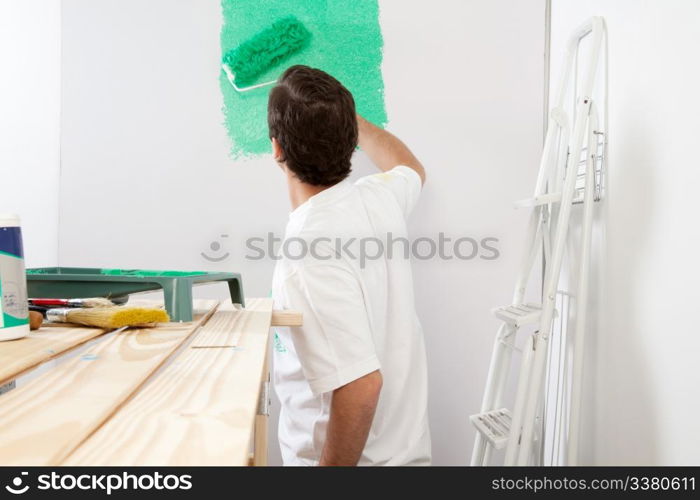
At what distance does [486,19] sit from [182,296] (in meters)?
1.32

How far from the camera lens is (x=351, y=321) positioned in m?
1.07

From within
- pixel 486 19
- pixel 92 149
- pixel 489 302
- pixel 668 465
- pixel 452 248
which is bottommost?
pixel 668 465

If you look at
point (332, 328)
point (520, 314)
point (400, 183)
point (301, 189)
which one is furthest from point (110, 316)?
point (520, 314)

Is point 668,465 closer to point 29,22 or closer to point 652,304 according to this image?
point 652,304

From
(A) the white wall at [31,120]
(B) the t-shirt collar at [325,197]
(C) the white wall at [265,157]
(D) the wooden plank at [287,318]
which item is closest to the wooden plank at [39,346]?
(D) the wooden plank at [287,318]

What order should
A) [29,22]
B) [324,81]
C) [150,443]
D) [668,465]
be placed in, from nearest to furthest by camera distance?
[150,443] → [668,465] → [324,81] → [29,22]

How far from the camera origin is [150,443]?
1.14 ft

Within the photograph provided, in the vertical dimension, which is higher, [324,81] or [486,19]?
[486,19]

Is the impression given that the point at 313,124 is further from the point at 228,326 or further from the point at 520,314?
the point at 520,314

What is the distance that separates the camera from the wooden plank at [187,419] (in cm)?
33

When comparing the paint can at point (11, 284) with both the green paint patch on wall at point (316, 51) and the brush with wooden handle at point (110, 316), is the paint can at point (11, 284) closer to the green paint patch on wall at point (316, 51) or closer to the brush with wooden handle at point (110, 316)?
the brush with wooden handle at point (110, 316)

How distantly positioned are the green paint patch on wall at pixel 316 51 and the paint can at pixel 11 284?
1000 millimetres

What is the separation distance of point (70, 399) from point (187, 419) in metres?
0.12

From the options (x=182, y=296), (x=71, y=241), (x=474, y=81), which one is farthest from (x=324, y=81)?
(x=71, y=241)
